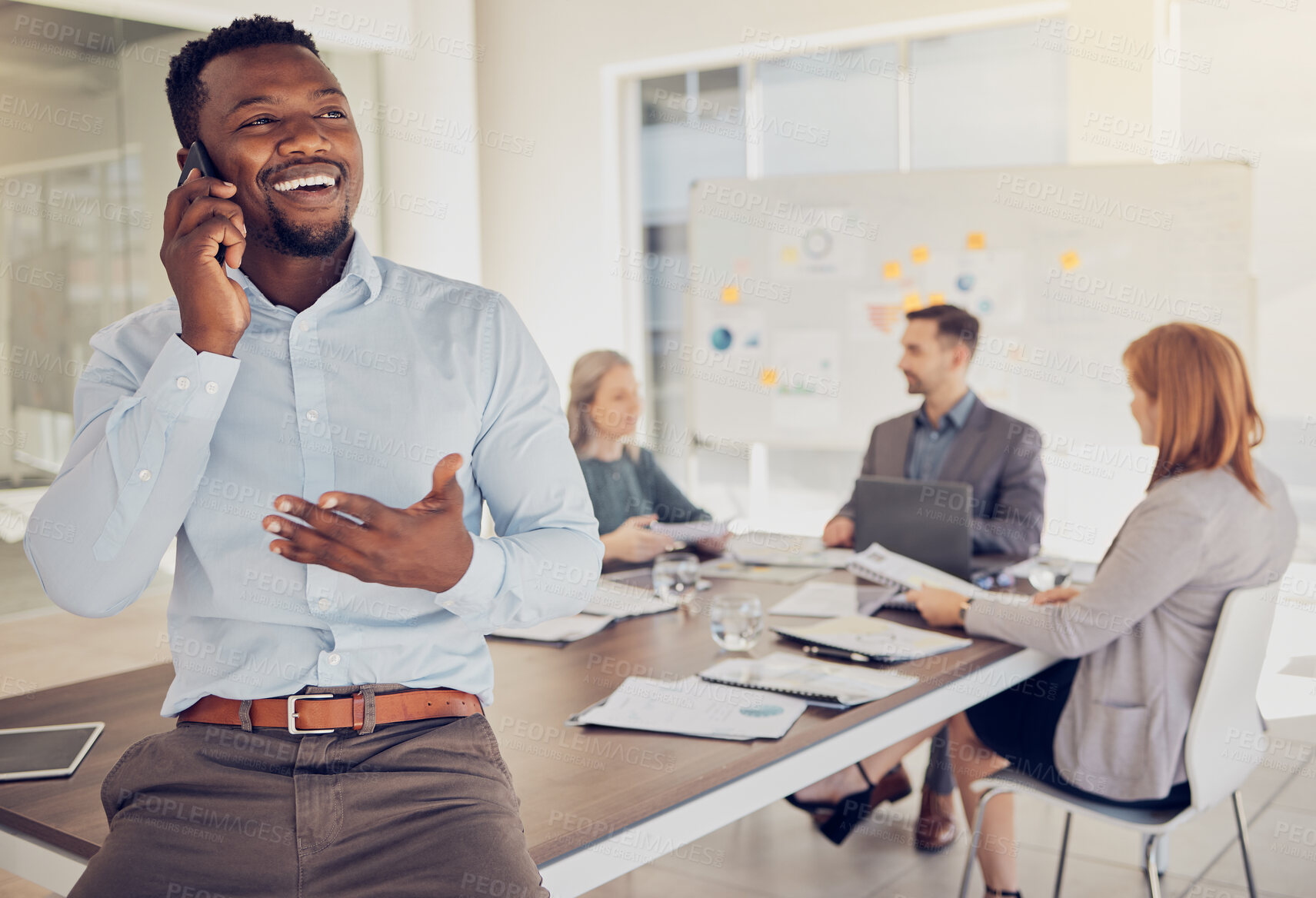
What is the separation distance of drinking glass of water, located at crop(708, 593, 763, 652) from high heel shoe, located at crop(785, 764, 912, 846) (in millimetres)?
642

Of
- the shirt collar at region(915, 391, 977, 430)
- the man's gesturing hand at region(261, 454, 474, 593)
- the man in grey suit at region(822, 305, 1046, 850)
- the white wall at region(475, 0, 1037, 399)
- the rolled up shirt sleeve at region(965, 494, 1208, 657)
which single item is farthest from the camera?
the white wall at region(475, 0, 1037, 399)

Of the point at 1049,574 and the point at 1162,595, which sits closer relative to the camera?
the point at 1162,595

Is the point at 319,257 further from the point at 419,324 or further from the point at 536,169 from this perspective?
the point at 536,169

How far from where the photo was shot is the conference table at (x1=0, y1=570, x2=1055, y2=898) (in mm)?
1366

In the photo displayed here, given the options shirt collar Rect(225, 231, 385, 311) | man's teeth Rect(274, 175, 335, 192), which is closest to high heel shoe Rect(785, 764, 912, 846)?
shirt collar Rect(225, 231, 385, 311)

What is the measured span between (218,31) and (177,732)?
0.87 metres

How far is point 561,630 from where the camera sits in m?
2.27

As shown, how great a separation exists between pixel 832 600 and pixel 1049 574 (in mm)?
567

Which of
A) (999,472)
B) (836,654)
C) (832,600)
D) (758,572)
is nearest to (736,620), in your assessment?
(836,654)

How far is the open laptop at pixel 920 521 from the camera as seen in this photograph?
277 cm

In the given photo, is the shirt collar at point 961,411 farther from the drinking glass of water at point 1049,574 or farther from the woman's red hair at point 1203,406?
the woman's red hair at point 1203,406

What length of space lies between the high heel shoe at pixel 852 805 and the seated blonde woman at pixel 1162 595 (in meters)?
0.51

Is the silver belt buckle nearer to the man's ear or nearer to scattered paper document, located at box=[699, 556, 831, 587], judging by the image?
scattered paper document, located at box=[699, 556, 831, 587]

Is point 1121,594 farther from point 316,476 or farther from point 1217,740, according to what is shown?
point 316,476
